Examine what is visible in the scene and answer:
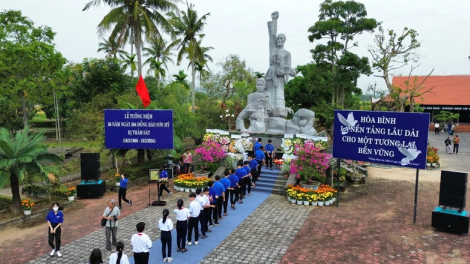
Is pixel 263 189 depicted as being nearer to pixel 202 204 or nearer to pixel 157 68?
pixel 202 204

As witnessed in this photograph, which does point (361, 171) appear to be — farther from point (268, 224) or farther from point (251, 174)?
point (268, 224)

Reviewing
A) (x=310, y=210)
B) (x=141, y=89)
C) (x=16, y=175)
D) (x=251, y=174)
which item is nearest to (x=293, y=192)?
(x=310, y=210)

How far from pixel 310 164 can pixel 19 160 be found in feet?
34.2

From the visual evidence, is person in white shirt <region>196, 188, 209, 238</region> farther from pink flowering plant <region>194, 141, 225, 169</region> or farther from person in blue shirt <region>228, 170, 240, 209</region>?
pink flowering plant <region>194, 141, 225, 169</region>

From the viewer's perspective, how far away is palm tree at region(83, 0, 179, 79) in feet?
74.1

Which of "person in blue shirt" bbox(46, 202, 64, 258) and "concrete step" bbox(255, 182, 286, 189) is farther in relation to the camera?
"concrete step" bbox(255, 182, 286, 189)

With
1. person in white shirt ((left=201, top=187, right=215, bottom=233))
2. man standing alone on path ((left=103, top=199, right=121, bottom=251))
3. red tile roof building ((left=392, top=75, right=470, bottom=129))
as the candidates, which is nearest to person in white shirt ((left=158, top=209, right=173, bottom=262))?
man standing alone on path ((left=103, top=199, right=121, bottom=251))

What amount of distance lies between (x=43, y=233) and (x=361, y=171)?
14.4 metres

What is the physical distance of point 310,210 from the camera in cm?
1259

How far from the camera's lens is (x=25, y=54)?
20438 millimetres

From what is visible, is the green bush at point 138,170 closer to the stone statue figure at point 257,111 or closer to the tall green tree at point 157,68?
the stone statue figure at point 257,111

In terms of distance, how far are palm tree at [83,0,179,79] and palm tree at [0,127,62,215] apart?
1119 cm

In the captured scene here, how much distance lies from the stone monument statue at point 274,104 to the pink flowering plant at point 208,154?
3.60m

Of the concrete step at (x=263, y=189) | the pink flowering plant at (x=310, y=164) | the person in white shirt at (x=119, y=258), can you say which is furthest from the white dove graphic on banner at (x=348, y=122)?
the person in white shirt at (x=119, y=258)
